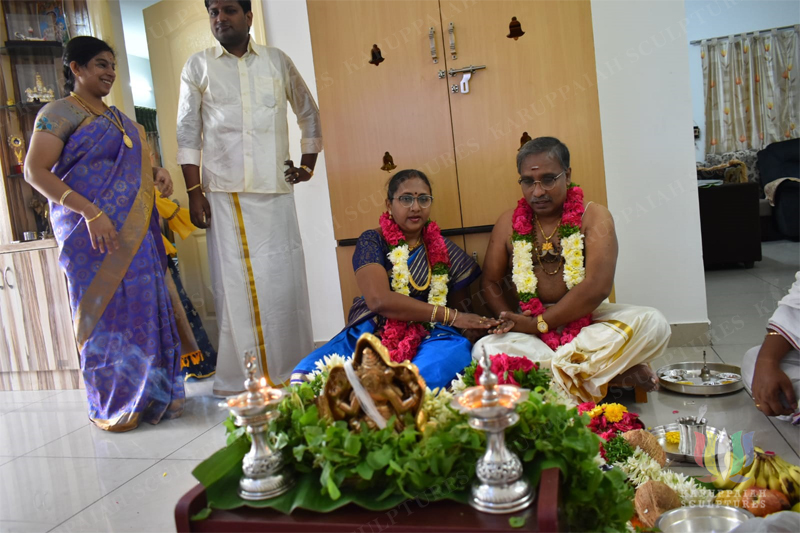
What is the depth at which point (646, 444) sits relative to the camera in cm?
196

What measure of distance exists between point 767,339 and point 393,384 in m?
1.57

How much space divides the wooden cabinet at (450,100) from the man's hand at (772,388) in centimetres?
113

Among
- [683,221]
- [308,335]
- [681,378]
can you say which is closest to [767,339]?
[681,378]

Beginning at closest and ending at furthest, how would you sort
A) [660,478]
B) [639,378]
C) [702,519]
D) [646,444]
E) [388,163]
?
[702,519], [660,478], [646,444], [639,378], [388,163]

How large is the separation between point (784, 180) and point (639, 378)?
5.99 metres

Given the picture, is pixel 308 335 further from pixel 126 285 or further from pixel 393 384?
Answer: pixel 393 384

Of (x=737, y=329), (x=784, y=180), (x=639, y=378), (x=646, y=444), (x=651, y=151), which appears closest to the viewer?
(x=646, y=444)

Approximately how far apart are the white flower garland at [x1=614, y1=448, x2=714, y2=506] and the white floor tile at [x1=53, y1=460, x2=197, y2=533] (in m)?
1.49

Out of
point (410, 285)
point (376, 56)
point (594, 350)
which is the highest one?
point (376, 56)

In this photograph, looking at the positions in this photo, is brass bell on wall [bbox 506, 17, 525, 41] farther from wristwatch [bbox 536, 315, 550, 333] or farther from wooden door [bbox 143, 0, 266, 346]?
wooden door [bbox 143, 0, 266, 346]

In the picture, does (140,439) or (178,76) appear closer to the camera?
(140,439)

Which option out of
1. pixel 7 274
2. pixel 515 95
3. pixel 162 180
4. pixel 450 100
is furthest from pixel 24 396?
pixel 515 95

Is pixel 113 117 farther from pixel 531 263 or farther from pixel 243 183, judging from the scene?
pixel 531 263

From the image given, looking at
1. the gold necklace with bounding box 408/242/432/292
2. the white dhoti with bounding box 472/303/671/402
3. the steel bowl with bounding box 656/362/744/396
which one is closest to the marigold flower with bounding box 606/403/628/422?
the white dhoti with bounding box 472/303/671/402
